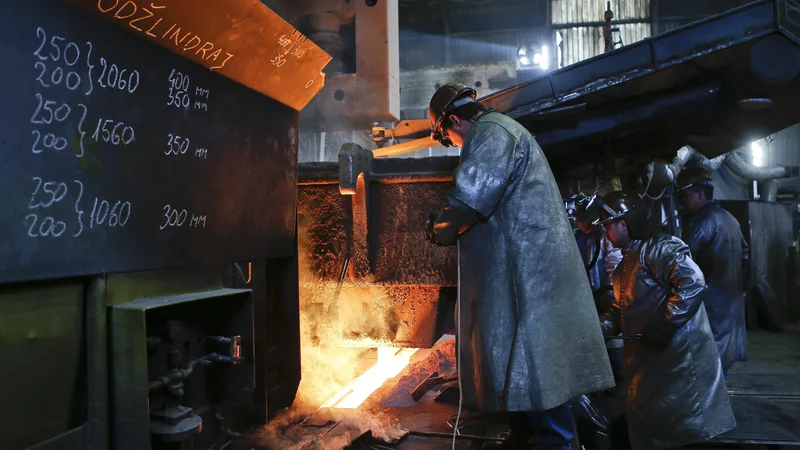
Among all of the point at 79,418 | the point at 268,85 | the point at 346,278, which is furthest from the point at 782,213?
the point at 79,418

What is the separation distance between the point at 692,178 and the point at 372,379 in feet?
13.6

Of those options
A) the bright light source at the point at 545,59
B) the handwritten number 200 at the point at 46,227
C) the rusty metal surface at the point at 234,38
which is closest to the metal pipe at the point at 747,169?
the bright light source at the point at 545,59

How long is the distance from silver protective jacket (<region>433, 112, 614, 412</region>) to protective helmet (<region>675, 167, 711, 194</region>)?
167 inches

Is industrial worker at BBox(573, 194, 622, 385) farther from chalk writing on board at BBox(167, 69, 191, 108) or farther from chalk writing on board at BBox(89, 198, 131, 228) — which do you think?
chalk writing on board at BBox(89, 198, 131, 228)

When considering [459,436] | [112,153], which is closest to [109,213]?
[112,153]

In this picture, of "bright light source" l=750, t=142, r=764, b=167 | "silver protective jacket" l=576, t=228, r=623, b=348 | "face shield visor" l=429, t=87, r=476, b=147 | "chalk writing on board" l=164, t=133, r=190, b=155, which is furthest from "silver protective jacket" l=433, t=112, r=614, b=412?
"bright light source" l=750, t=142, r=764, b=167

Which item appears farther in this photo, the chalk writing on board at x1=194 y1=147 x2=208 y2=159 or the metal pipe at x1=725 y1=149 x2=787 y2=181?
the metal pipe at x1=725 y1=149 x2=787 y2=181

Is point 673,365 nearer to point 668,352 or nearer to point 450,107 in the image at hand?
point 668,352

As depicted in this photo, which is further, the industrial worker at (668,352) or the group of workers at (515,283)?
the industrial worker at (668,352)

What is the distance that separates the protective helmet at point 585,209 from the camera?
5.40 metres

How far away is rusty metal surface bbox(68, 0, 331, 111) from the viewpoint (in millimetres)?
2201

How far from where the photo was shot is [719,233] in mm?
6059

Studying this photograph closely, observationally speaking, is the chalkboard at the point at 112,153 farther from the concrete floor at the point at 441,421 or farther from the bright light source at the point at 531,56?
the bright light source at the point at 531,56

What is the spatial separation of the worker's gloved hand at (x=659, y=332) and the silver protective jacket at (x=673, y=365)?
0.03 m
